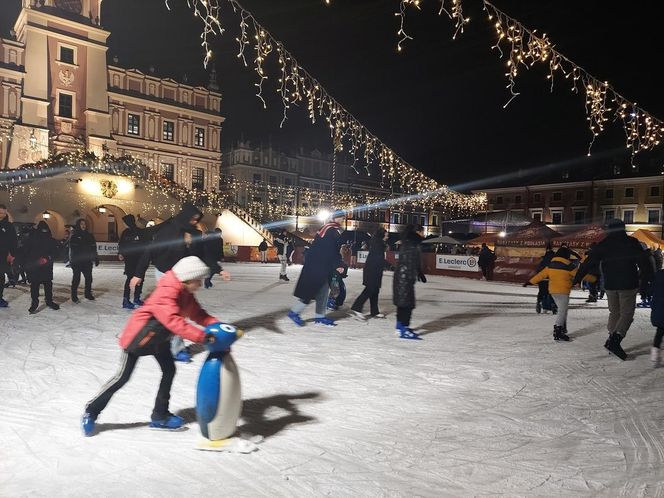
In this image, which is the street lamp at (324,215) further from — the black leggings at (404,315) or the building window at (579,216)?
the building window at (579,216)

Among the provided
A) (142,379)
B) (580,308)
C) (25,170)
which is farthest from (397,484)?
(25,170)

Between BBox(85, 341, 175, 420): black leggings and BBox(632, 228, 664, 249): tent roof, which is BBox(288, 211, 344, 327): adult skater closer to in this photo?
BBox(85, 341, 175, 420): black leggings

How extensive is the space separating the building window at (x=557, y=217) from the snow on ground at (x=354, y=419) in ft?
166

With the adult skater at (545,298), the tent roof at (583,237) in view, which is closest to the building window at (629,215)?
the tent roof at (583,237)

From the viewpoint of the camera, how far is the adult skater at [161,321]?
3.16 m

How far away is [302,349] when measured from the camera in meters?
6.36

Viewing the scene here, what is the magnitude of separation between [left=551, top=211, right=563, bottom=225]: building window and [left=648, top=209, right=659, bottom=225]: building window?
8244mm

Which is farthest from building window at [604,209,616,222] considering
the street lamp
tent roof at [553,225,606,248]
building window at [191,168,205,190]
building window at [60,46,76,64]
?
building window at [60,46,76,64]

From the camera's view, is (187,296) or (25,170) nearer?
(187,296)

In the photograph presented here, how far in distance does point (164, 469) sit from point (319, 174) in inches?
2562

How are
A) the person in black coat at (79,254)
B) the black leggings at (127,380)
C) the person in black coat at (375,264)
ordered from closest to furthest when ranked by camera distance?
the black leggings at (127,380)
the person in black coat at (375,264)
the person in black coat at (79,254)

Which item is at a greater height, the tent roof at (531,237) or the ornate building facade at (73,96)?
the ornate building facade at (73,96)

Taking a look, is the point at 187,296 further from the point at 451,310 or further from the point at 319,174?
the point at 319,174

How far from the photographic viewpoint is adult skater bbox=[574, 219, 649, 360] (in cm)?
620
